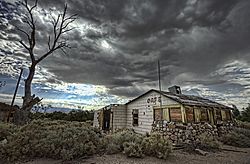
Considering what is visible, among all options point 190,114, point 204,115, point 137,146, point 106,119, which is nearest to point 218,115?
point 204,115

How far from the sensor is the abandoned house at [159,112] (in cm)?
1064

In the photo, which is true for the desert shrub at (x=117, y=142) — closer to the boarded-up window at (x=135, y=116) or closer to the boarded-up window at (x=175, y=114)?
the boarded-up window at (x=175, y=114)

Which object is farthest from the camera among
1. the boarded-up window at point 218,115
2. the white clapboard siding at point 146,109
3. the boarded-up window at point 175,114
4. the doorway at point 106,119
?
the doorway at point 106,119

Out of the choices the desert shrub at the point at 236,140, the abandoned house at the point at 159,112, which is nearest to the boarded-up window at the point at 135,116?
the abandoned house at the point at 159,112

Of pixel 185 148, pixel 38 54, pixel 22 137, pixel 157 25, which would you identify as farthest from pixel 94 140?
pixel 38 54

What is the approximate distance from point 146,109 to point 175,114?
318 centimetres

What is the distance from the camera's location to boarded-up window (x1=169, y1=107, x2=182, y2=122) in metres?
10.4

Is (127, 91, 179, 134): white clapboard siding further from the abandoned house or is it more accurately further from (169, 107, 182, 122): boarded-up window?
(169, 107, 182, 122): boarded-up window

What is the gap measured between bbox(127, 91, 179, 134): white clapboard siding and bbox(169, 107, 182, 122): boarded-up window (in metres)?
0.65

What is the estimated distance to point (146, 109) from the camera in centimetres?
1344

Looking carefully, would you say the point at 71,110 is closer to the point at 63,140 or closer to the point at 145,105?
the point at 145,105

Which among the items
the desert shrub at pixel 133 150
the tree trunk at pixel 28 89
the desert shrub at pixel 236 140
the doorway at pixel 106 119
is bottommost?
the desert shrub at pixel 236 140

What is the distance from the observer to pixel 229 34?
1049 centimetres

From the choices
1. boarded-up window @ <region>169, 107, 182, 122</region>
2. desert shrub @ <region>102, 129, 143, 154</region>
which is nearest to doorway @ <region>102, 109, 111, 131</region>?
boarded-up window @ <region>169, 107, 182, 122</region>
